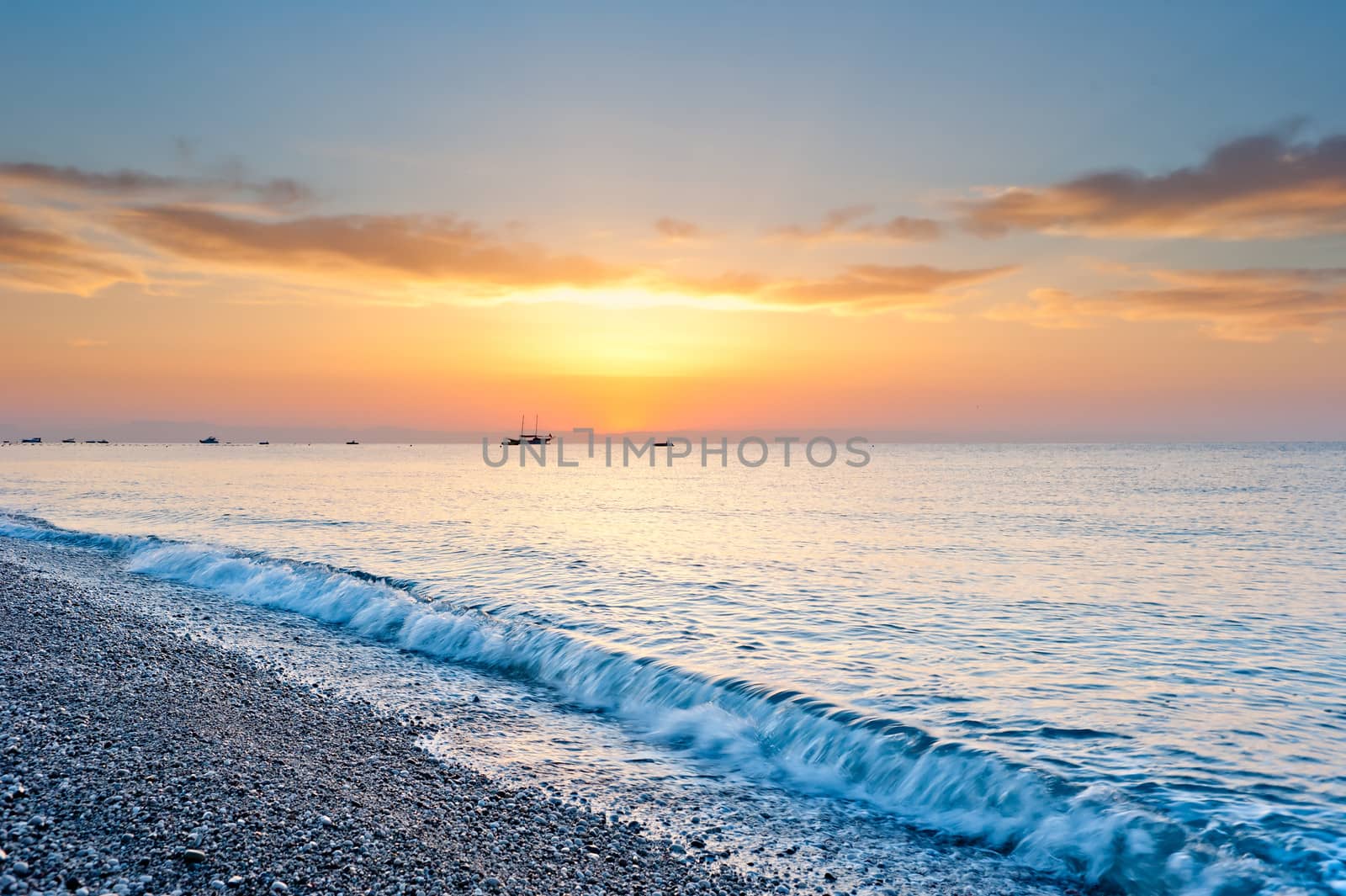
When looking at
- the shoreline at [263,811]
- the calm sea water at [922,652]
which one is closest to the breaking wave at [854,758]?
the calm sea water at [922,652]

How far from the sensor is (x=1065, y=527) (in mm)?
39188

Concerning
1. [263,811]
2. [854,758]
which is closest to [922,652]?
[854,758]

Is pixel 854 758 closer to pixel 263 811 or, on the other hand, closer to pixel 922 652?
pixel 922 652

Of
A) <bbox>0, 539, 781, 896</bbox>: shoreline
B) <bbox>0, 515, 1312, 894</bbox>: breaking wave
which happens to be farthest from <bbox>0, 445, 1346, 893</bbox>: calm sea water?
<bbox>0, 539, 781, 896</bbox>: shoreline

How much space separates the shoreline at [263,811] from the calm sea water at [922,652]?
6.33 ft

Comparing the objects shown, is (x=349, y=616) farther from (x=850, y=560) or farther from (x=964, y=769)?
(x=850, y=560)

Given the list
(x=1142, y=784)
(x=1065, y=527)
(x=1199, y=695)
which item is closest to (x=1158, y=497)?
(x=1065, y=527)

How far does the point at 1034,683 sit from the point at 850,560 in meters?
15.3

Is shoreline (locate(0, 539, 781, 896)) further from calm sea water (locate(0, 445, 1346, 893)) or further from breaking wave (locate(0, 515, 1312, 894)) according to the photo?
breaking wave (locate(0, 515, 1312, 894))

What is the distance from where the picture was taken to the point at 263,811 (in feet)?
25.2

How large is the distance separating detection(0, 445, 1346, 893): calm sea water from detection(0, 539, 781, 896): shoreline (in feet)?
6.33

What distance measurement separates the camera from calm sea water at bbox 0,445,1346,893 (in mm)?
8797

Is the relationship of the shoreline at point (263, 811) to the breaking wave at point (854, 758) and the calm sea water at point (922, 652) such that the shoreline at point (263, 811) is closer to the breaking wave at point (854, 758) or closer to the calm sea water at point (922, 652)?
the calm sea water at point (922, 652)

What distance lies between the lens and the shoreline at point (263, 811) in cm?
652
